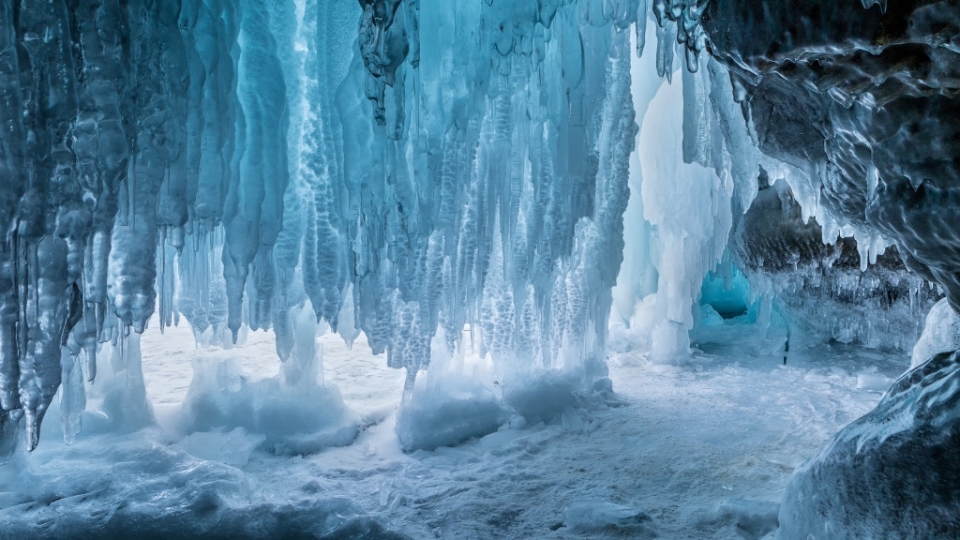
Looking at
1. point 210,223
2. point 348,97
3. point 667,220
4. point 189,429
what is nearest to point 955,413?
point 348,97

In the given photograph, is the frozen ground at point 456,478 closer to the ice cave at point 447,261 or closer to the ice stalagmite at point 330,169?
the ice cave at point 447,261

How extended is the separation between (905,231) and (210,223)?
4.80m

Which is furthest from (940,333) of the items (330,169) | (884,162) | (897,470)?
(330,169)

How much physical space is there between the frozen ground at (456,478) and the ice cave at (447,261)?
0.11 feet

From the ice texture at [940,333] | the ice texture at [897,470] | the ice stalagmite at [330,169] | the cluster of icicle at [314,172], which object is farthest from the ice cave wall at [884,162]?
the ice texture at [940,333]

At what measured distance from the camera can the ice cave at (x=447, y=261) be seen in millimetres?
2373

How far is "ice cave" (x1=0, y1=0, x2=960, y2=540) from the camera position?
7.79ft

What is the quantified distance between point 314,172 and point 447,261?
1.54m

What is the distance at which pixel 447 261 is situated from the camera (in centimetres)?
577

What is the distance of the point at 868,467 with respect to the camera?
238cm

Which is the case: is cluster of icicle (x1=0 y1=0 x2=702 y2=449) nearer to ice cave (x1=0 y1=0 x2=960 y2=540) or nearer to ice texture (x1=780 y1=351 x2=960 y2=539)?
ice cave (x1=0 y1=0 x2=960 y2=540)

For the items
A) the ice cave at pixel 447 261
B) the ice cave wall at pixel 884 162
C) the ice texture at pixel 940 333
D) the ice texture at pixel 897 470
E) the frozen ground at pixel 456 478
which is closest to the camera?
the ice cave wall at pixel 884 162

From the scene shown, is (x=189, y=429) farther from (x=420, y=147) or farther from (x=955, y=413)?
(x=955, y=413)

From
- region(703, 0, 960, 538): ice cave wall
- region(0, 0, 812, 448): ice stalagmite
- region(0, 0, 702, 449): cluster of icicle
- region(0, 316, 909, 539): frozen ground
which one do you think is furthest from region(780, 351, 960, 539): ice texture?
region(0, 0, 702, 449): cluster of icicle
